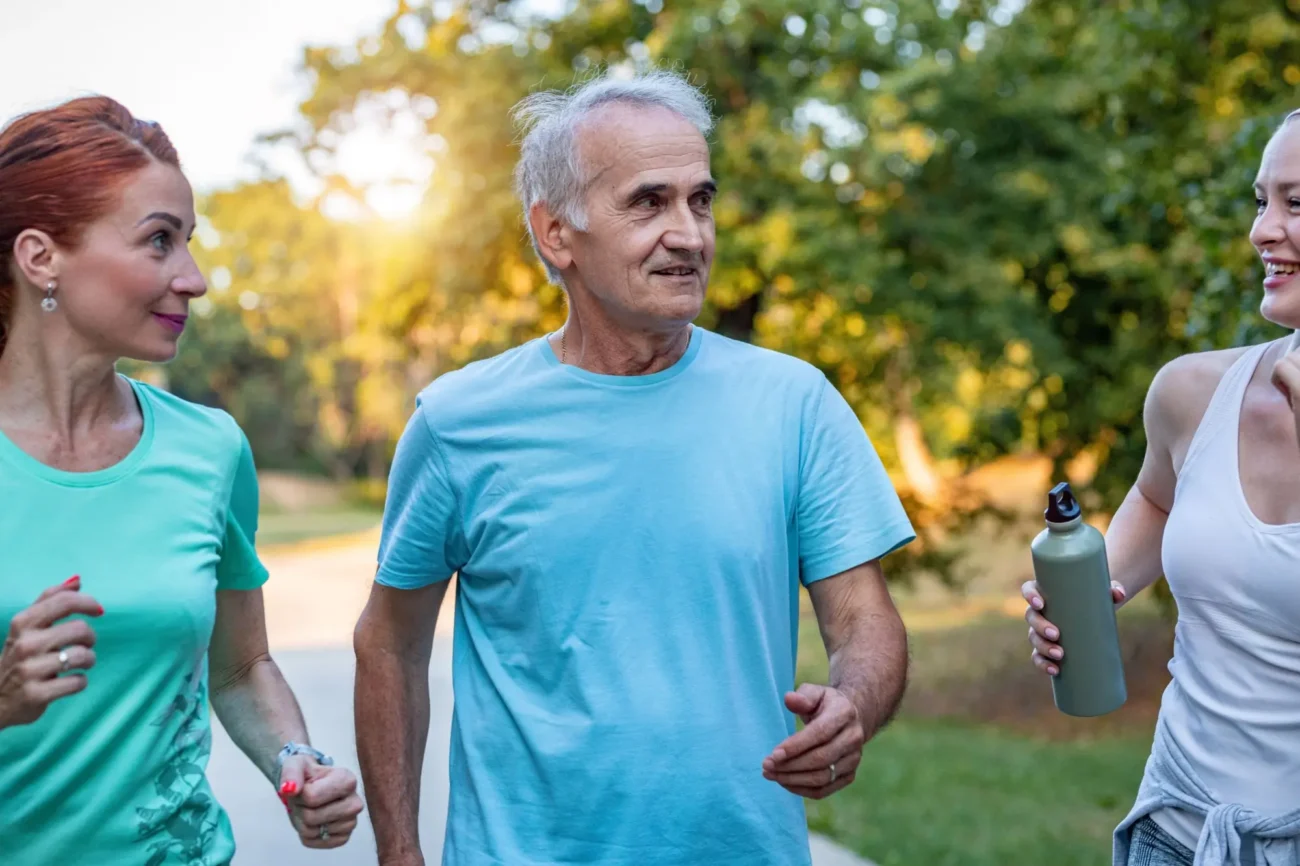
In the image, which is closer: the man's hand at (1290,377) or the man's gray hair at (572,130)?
the man's hand at (1290,377)

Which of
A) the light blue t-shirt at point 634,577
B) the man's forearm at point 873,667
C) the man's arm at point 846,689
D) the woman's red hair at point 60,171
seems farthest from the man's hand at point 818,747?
the woman's red hair at point 60,171

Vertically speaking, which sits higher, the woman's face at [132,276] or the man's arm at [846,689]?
the woman's face at [132,276]

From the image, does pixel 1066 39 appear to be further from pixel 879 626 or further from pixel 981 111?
pixel 879 626

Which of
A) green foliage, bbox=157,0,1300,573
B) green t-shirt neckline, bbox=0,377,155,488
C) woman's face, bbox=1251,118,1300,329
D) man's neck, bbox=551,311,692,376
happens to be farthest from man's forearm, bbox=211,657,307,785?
green foliage, bbox=157,0,1300,573

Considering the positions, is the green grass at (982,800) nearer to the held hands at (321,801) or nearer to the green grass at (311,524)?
the held hands at (321,801)

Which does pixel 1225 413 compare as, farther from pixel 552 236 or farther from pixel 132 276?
pixel 132 276

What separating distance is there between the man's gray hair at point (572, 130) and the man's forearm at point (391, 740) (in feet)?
2.55

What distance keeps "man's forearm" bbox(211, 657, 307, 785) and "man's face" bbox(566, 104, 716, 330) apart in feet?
3.01

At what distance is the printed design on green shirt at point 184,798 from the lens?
252 cm

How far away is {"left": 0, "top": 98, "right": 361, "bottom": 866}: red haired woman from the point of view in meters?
2.44

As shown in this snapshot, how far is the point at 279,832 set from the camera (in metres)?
7.01

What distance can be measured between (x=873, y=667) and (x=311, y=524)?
4018cm

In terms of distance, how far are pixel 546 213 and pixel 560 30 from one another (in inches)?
438

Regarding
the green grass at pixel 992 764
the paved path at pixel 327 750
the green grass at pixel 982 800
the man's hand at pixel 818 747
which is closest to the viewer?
the man's hand at pixel 818 747
